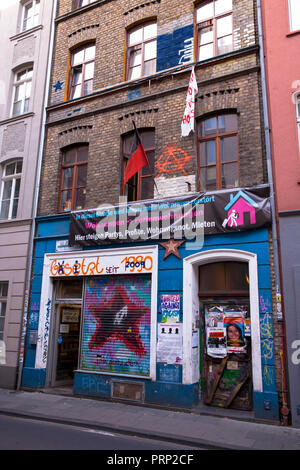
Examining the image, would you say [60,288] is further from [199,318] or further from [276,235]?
[276,235]

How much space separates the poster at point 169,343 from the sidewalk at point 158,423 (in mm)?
1128

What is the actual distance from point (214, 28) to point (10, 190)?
332 inches

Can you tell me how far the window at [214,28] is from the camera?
400 inches

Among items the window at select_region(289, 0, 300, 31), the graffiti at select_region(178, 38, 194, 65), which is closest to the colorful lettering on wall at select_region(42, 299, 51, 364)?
the graffiti at select_region(178, 38, 194, 65)

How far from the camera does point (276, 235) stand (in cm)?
819

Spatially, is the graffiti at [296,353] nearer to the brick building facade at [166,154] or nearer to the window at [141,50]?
the brick building facade at [166,154]

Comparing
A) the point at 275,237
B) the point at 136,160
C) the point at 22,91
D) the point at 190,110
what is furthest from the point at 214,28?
the point at 22,91

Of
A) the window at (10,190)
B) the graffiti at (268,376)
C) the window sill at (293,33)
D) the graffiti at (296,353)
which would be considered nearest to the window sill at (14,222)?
the window at (10,190)

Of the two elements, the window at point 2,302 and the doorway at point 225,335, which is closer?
the doorway at point 225,335

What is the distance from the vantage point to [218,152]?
31.4ft

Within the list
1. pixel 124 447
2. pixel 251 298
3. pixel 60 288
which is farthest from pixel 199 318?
pixel 60 288

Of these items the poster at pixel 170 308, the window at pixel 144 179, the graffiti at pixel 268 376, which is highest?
the window at pixel 144 179

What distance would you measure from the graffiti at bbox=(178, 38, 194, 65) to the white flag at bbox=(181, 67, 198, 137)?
1.04 meters

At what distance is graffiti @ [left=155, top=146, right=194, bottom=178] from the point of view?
979cm
